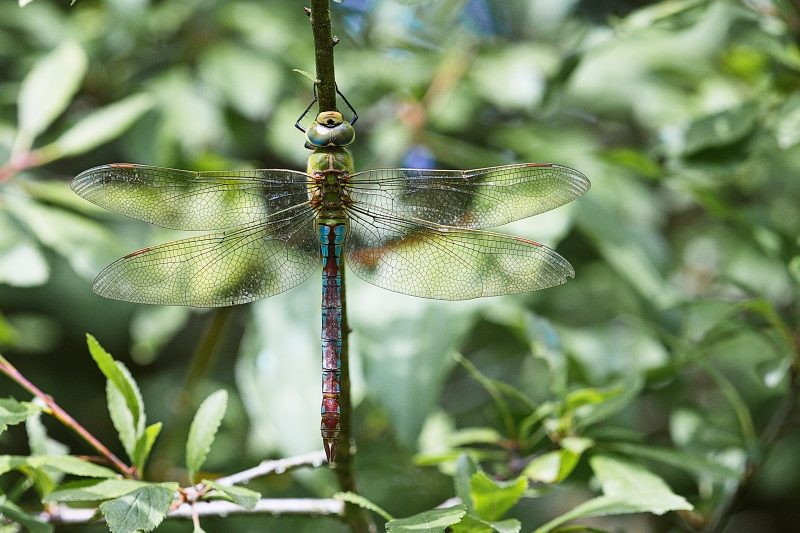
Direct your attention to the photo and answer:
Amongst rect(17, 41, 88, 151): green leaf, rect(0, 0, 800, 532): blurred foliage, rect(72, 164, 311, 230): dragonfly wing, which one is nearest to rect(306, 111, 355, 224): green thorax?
rect(72, 164, 311, 230): dragonfly wing

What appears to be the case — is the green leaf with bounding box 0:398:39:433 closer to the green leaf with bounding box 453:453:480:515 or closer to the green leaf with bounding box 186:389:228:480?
the green leaf with bounding box 186:389:228:480

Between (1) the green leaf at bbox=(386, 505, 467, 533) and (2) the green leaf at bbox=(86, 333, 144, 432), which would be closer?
(1) the green leaf at bbox=(386, 505, 467, 533)

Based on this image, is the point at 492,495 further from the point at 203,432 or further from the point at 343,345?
the point at 203,432

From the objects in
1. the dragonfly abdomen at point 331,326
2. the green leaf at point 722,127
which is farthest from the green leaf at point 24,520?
the green leaf at point 722,127

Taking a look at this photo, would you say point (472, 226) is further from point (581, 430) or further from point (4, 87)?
point (4, 87)

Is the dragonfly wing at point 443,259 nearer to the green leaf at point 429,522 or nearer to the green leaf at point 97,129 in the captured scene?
the green leaf at point 429,522

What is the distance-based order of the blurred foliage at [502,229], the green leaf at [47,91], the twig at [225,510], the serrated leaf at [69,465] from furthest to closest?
1. the green leaf at [47,91]
2. the blurred foliage at [502,229]
3. the twig at [225,510]
4. the serrated leaf at [69,465]

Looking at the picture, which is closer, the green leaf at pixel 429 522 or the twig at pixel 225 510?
the green leaf at pixel 429 522
